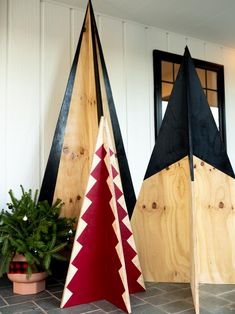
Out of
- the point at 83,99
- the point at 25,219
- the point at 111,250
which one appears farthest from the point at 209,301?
the point at 83,99

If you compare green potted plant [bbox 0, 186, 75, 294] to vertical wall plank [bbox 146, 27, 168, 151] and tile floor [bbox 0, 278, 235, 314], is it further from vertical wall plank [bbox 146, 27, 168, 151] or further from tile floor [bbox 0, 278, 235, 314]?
vertical wall plank [bbox 146, 27, 168, 151]

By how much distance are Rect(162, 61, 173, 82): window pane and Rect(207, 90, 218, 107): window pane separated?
59cm

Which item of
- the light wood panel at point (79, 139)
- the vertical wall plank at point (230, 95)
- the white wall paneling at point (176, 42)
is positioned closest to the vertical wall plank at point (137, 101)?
the white wall paneling at point (176, 42)

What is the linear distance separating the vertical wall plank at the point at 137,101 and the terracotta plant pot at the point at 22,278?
145 cm

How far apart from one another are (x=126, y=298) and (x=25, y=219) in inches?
35.4

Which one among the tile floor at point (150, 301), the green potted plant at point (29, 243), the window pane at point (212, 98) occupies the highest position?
the window pane at point (212, 98)

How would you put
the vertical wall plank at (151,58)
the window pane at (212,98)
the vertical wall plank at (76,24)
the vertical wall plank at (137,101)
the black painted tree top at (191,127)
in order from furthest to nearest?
the window pane at (212,98) < the vertical wall plank at (151,58) < the vertical wall plank at (137,101) < the vertical wall plank at (76,24) < the black painted tree top at (191,127)

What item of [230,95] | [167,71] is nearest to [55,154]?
[167,71]

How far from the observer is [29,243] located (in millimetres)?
2432

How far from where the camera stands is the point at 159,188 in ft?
9.38

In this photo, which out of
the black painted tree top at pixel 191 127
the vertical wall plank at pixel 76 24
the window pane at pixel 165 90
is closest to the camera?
the black painted tree top at pixel 191 127

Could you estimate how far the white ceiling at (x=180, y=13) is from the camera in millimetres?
3207

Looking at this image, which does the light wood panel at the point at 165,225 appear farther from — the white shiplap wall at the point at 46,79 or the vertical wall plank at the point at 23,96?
the vertical wall plank at the point at 23,96

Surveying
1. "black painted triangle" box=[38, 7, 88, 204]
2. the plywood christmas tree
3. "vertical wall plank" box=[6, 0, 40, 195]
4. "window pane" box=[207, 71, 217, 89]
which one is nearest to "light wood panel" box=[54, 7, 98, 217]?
"black painted triangle" box=[38, 7, 88, 204]
